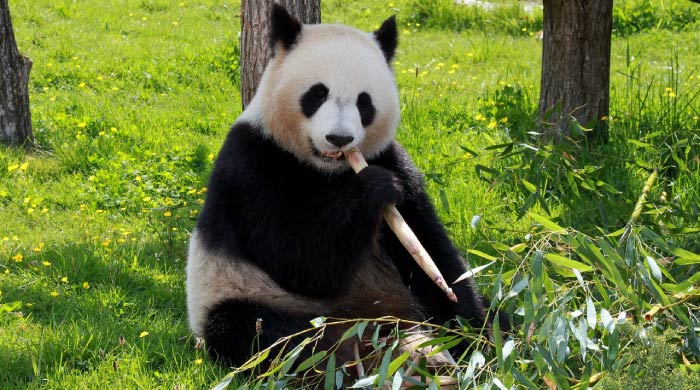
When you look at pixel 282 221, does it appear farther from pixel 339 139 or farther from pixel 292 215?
pixel 339 139

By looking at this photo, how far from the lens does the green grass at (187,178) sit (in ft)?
12.0

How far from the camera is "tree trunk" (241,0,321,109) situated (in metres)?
4.97

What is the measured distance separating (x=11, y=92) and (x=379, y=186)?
156 inches

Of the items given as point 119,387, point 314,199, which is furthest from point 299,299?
point 119,387

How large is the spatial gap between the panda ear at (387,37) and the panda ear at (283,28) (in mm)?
390

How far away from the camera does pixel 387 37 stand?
12.7 feet

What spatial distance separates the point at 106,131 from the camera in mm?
6621

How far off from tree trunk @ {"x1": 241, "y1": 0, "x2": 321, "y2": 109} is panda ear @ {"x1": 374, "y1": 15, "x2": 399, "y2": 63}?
1.20m

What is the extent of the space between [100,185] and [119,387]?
2.51 metres

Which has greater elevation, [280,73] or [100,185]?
[280,73]

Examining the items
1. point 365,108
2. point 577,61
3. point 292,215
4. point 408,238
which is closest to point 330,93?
point 365,108

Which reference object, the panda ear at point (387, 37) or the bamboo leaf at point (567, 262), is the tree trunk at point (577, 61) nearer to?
the panda ear at point (387, 37)

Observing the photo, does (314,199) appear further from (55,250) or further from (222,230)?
(55,250)

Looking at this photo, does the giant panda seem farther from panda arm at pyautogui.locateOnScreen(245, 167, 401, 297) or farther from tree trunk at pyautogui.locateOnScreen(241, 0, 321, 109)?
tree trunk at pyautogui.locateOnScreen(241, 0, 321, 109)
